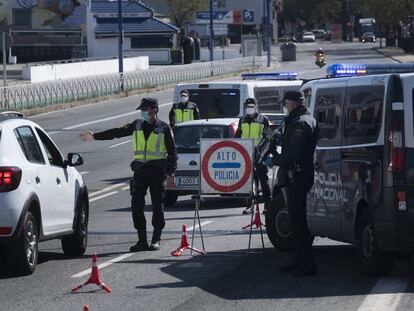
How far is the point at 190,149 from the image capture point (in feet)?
70.0

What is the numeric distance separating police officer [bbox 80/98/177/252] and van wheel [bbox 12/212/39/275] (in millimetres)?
2009

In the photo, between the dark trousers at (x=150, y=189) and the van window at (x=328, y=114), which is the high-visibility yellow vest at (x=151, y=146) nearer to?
the dark trousers at (x=150, y=189)

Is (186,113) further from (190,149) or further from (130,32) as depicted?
(130,32)

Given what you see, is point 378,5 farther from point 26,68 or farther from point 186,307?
point 186,307

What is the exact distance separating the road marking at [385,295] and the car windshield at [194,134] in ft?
33.0

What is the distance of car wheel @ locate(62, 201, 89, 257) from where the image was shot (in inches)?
548

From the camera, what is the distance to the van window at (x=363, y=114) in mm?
11484

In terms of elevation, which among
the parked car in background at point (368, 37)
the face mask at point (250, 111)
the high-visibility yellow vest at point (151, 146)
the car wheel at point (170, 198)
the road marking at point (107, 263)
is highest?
the high-visibility yellow vest at point (151, 146)

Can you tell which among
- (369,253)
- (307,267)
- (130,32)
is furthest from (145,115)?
(130,32)

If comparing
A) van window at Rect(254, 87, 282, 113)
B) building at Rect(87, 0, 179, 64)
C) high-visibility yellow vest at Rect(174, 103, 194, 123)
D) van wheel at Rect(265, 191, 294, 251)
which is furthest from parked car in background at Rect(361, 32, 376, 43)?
van wheel at Rect(265, 191, 294, 251)


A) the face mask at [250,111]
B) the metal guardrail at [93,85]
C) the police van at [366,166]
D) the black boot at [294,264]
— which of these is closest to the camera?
the police van at [366,166]

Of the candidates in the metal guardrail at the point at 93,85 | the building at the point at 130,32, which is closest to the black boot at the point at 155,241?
the metal guardrail at the point at 93,85

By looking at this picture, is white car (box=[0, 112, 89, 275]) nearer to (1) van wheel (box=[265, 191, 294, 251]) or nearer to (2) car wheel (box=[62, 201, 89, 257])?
(2) car wheel (box=[62, 201, 89, 257])

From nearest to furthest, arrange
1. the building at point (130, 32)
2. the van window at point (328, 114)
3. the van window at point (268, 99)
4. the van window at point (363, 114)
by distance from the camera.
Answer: the van window at point (363, 114), the van window at point (328, 114), the van window at point (268, 99), the building at point (130, 32)
